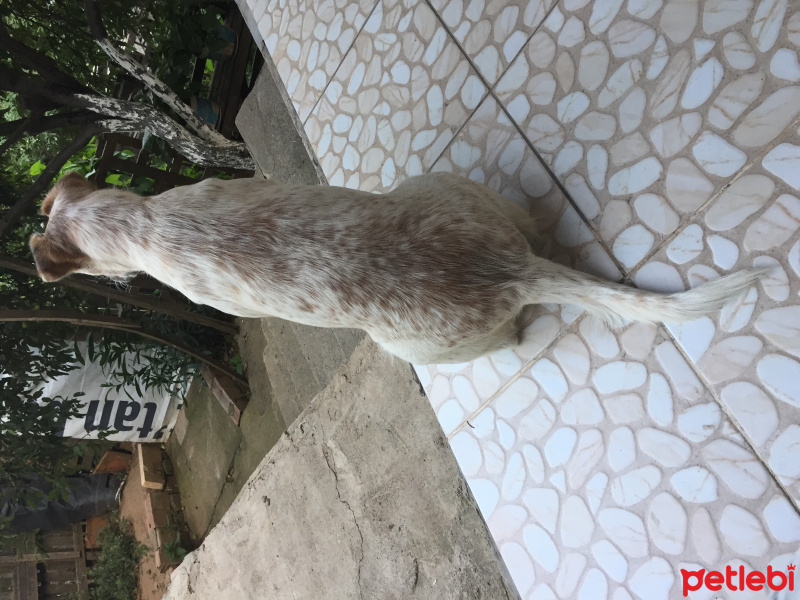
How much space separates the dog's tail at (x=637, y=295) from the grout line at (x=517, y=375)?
259mm

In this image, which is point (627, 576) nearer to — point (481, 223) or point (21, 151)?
point (481, 223)

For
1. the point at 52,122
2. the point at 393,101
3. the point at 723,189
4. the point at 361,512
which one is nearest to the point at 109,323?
the point at 52,122

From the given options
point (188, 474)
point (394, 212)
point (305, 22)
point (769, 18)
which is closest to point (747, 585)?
point (394, 212)

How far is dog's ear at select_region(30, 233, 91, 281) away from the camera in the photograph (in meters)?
1.70

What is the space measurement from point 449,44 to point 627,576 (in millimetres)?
1703

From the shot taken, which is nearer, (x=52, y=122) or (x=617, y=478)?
(x=617, y=478)

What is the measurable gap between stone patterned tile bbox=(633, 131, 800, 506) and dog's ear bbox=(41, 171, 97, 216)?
6.01 feet

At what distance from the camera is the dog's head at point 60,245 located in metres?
1.70

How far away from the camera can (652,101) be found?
1344 mm

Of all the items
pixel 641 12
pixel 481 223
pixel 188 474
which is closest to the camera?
pixel 481 223

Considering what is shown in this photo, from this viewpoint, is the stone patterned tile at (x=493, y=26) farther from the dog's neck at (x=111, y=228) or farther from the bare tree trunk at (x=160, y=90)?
the bare tree trunk at (x=160, y=90)

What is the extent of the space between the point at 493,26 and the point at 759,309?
1.16 meters

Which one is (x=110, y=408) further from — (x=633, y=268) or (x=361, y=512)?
(x=633, y=268)

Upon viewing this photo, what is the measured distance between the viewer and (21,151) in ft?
11.8
